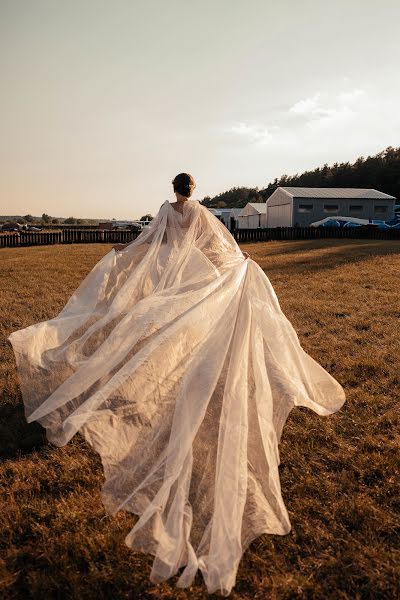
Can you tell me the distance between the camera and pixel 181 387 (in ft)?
10.2

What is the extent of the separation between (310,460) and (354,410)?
1.07 m

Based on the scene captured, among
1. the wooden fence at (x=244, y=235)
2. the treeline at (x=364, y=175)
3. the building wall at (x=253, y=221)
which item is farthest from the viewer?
the treeline at (x=364, y=175)

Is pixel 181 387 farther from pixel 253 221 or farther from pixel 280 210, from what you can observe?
pixel 253 221

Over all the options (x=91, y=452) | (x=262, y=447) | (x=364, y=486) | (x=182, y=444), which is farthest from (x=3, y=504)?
(x=364, y=486)

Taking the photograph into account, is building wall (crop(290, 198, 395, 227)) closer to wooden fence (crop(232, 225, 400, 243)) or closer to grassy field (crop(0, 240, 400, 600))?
wooden fence (crop(232, 225, 400, 243))

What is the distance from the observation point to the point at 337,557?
7.89ft

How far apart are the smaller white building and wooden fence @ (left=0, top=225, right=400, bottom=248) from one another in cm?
2066

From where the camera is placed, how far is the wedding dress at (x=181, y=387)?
2406mm

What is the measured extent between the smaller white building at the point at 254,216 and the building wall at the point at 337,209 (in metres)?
8.29

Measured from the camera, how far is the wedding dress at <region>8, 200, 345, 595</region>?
241 centimetres

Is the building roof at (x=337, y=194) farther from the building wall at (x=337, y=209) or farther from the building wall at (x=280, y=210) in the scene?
the building wall at (x=280, y=210)

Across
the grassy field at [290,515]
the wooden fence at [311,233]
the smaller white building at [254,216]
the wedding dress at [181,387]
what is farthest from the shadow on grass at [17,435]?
the smaller white building at [254,216]

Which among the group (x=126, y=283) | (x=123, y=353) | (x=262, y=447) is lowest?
(x=262, y=447)

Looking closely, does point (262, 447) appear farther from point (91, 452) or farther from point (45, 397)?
point (45, 397)
